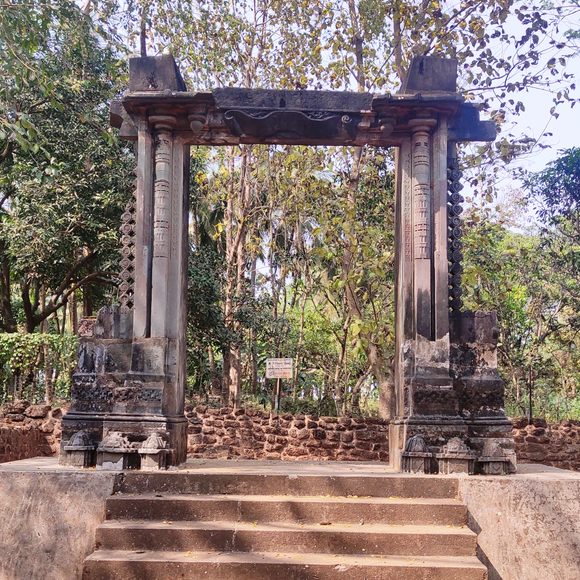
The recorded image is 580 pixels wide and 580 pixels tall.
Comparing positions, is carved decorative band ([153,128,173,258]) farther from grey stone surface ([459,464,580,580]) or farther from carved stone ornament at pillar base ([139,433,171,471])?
grey stone surface ([459,464,580,580])

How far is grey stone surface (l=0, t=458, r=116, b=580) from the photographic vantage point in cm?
477

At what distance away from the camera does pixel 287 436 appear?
11406 millimetres

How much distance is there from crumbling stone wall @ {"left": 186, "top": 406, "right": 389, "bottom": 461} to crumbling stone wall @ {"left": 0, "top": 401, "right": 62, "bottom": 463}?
7.26 ft

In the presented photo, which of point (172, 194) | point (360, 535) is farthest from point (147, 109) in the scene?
point (360, 535)

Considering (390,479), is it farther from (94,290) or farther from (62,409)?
(94,290)

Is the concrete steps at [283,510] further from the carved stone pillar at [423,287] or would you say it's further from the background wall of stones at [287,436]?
the background wall of stones at [287,436]

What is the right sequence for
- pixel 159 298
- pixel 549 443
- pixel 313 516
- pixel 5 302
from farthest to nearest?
1. pixel 5 302
2. pixel 549 443
3. pixel 159 298
4. pixel 313 516

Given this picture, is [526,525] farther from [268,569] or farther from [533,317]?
[533,317]

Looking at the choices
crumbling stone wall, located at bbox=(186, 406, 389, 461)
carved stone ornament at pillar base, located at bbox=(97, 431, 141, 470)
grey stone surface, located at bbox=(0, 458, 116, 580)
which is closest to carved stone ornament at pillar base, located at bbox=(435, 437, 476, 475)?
carved stone ornament at pillar base, located at bbox=(97, 431, 141, 470)

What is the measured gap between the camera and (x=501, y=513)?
4.88 meters

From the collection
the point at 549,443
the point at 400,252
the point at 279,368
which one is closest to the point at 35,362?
the point at 279,368

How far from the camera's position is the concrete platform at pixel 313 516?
479 centimetres

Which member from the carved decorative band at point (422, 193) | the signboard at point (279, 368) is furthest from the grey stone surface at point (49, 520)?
the signboard at point (279, 368)

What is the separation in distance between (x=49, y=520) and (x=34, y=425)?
680 centimetres
